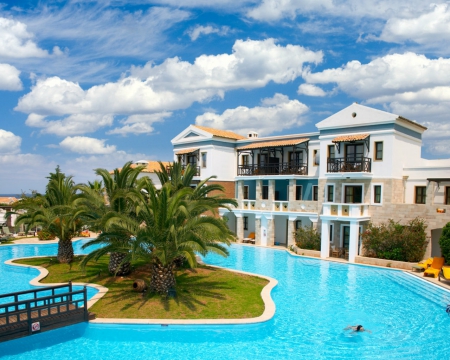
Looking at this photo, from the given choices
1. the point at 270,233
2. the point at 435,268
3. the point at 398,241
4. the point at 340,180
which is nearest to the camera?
the point at 435,268

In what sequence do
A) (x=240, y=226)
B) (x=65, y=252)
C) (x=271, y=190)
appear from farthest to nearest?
(x=240, y=226) → (x=271, y=190) → (x=65, y=252)

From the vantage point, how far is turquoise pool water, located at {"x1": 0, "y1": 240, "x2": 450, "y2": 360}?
38.6ft

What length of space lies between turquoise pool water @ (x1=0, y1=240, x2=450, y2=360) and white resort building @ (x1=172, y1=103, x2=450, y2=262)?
8571 millimetres

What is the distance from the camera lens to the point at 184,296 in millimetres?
16062

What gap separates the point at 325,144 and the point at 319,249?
26.2 ft

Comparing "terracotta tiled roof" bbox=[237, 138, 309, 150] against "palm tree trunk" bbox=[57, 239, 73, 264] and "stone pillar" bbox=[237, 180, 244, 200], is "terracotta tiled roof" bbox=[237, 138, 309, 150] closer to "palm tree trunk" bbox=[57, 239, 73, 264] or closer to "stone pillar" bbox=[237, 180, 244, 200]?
"stone pillar" bbox=[237, 180, 244, 200]

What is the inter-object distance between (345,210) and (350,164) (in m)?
3.50

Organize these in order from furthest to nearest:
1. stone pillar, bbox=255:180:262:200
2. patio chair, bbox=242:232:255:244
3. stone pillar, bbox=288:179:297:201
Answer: patio chair, bbox=242:232:255:244
stone pillar, bbox=255:180:262:200
stone pillar, bbox=288:179:297:201

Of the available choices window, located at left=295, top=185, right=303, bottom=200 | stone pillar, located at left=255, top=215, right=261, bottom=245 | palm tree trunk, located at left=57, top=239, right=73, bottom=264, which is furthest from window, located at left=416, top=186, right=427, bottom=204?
palm tree trunk, located at left=57, top=239, right=73, bottom=264

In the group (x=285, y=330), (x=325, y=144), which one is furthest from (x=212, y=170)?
(x=285, y=330)

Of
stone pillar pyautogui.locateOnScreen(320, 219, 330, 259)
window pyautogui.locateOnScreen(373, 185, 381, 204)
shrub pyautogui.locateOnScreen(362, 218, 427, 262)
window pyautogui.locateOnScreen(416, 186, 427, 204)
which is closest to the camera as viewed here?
shrub pyautogui.locateOnScreen(362, 218, 427, 262)

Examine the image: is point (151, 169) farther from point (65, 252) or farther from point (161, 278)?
point (161, 278)

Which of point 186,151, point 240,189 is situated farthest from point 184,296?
point 186,151

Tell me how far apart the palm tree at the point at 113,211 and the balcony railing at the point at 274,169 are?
15.8 metres
